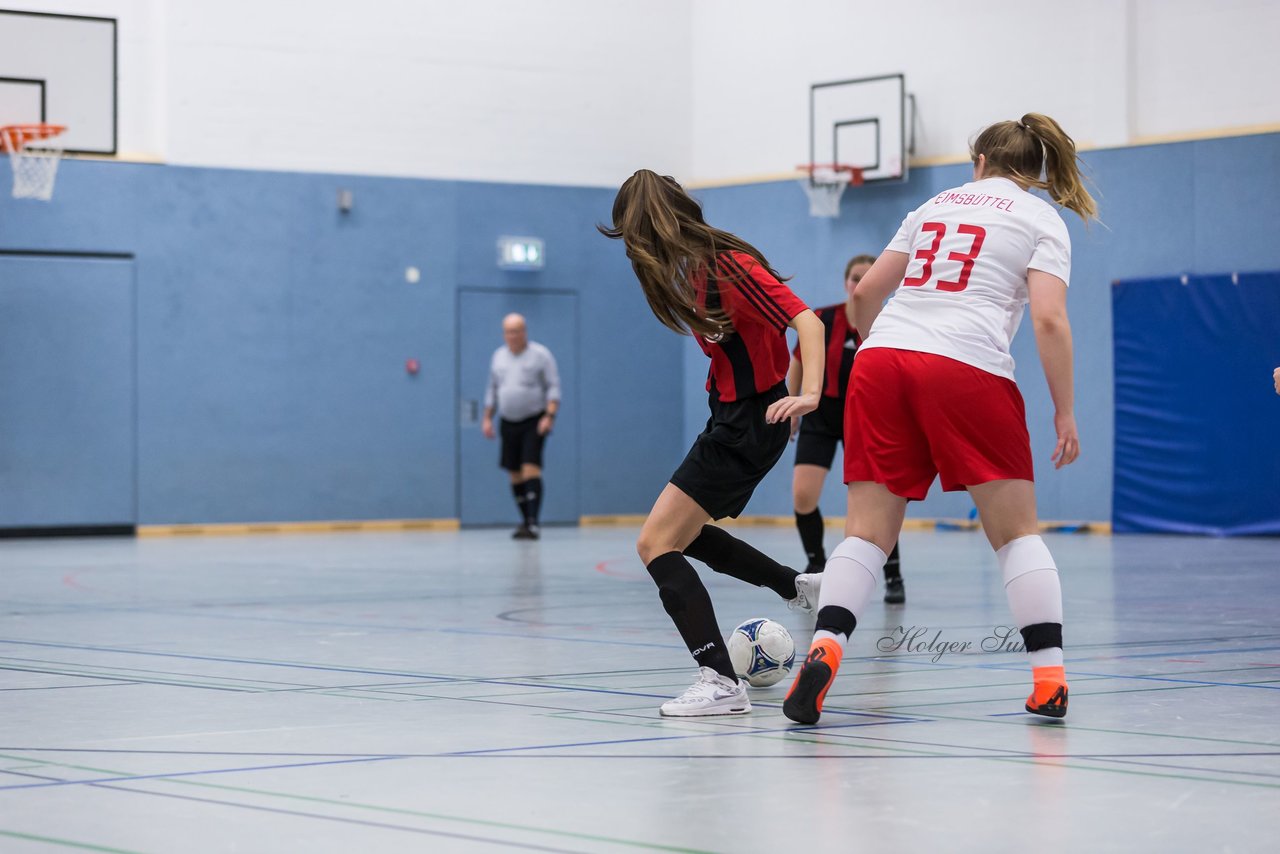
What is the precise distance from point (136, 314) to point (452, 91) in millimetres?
A: 4521

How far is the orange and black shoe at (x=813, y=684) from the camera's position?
15.9 feet

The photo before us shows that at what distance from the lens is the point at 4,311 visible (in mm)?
17469

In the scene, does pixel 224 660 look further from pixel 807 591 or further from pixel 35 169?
pixel 35 169

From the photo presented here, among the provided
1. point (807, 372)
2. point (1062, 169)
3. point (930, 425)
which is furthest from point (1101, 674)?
point (1062, 169)

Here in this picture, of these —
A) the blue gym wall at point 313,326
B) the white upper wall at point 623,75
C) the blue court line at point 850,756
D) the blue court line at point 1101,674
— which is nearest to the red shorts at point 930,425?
the blue court line at point 850,756

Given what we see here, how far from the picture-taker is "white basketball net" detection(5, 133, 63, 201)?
1712cm

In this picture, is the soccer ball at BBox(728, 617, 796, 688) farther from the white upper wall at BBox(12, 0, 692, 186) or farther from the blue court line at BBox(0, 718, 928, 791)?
the white upper wall at BBox(12, 0, 692, 186)

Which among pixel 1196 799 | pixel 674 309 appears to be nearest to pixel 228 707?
pixel 674 309

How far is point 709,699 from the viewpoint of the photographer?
5.13 m

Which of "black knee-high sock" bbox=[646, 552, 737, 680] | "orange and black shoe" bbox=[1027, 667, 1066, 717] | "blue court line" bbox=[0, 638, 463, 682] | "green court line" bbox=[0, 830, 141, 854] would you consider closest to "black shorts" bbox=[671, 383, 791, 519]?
"black knee-high sock" bbox=[646, 552, 737, 680]

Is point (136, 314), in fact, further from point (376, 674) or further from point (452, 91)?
point (376, 674)

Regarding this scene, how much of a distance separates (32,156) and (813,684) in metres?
14.5

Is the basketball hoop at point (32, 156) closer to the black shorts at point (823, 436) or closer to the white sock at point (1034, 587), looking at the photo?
the black shorts at point (823, 436)

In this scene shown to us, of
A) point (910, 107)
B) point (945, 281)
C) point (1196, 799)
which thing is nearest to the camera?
point (1196, 799)
